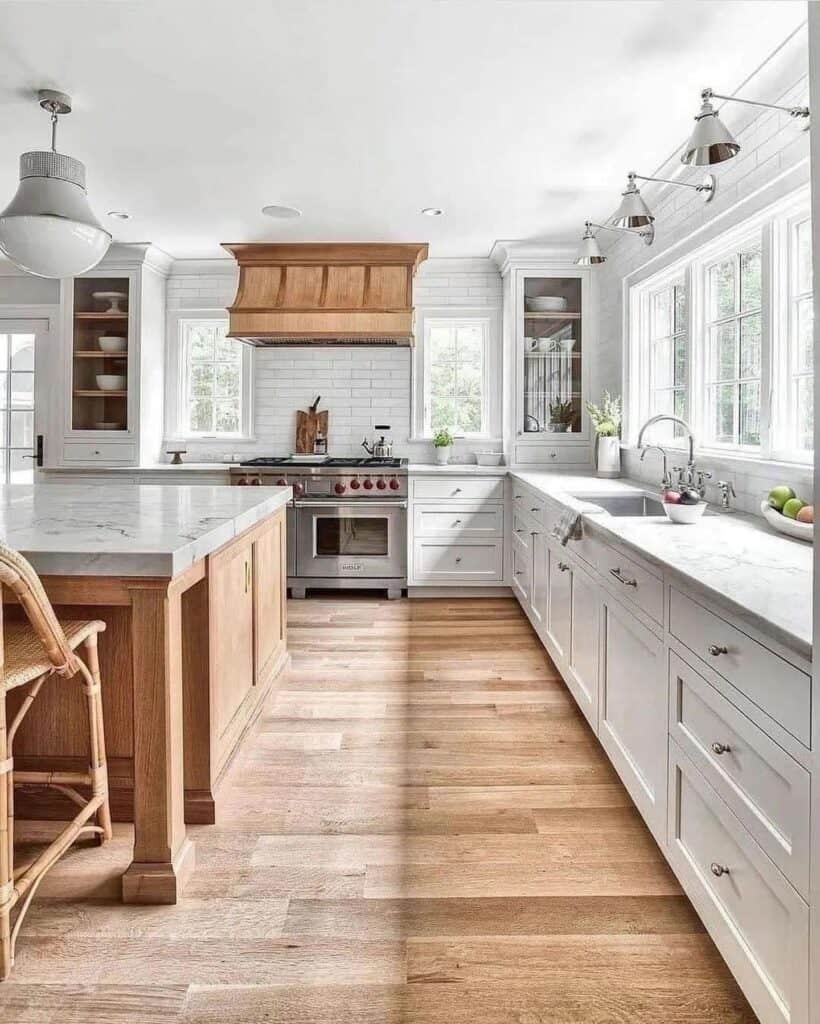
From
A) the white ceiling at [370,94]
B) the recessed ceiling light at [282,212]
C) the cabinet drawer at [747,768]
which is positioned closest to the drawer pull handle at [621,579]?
the cabinet drawer at [747,768]

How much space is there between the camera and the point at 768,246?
9.19 ft

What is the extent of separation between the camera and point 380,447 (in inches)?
225

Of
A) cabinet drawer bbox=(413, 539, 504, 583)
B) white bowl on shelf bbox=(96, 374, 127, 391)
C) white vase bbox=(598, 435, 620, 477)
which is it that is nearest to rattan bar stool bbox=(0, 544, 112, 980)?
cabinet drawer bbox=(413, 539, 504, 583)

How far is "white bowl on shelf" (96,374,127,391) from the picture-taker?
17.7 ft

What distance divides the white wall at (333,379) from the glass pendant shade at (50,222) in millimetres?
2988

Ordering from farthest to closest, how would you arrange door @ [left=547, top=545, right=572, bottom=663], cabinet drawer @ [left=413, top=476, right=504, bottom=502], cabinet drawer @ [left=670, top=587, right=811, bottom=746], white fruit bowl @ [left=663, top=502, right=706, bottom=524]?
cabinet drawer @ [left=413, top=476, right=504, bottom=502] < door @ [left=547, top=545, right=572, bottom=663] < white fruit bowl @ [left=663, top=502, right=706, bottom=524] < cabinet drawer @ [left=670, top=587, right=811, bottom=746]

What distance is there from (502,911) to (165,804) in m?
0.86

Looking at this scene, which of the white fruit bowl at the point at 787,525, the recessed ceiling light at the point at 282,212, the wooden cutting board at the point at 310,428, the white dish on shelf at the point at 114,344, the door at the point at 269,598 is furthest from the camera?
the wooden cutting board at the point at 310,428

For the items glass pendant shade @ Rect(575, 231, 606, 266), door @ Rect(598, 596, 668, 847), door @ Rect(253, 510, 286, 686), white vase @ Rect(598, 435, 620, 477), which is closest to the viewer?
door @ Rect(598, 596, 668, 847)

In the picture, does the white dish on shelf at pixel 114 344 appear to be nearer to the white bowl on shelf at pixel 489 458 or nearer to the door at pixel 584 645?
the white bowl on shelf at pixel 489 458

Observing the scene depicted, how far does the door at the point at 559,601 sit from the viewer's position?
3193 mm

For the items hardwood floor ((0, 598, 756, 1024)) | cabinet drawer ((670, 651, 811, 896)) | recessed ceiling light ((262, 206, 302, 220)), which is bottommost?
hardwood floor ((0, 598, 756, 1024))

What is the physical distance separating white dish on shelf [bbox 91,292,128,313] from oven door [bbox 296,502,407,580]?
1971mm

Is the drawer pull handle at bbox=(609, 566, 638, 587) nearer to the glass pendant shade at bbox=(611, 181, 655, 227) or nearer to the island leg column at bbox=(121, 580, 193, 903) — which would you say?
the island leg column at bbox=(121, 580, 193, 903)
